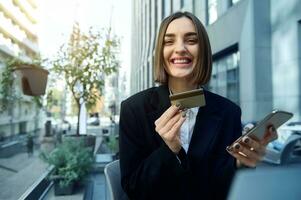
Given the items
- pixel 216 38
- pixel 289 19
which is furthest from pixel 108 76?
pixel 216 38

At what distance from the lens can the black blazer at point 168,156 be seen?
116cm

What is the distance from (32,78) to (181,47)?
171 inches

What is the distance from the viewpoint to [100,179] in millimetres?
5191

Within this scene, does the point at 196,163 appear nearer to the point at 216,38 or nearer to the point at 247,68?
the point at 247,68

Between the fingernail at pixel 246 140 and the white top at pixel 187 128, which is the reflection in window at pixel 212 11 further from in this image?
the fingernail at pixel 246 140

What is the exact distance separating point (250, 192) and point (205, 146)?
455mm

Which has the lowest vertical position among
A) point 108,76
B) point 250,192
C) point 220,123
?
point 250,192

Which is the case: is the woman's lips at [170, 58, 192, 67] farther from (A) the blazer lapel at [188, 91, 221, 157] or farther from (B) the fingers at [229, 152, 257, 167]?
(B) the fingers at [229, 152, 257, 167]

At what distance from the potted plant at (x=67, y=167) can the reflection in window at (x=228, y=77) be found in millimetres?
6978

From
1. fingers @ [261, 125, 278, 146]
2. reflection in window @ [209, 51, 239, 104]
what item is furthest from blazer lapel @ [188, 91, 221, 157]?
reflection in window @ [209, 51, 239, 104]

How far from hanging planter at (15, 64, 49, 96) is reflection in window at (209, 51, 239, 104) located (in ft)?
22.3

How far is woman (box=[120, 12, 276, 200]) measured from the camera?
3.80 ft

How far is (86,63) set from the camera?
7734mm

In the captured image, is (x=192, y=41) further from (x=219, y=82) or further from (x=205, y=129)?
(x=219, y=82)
